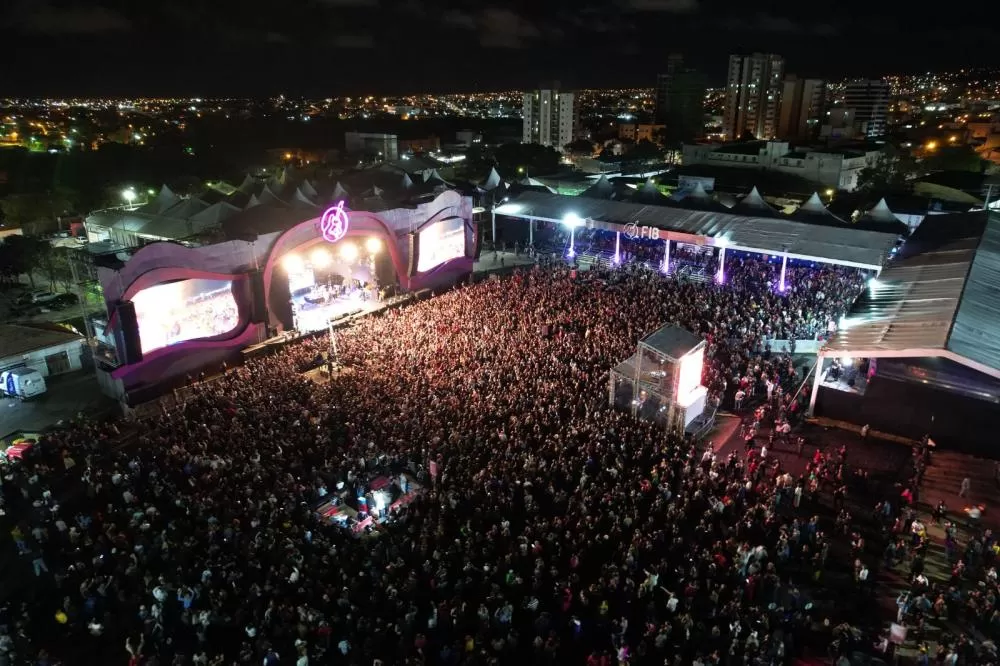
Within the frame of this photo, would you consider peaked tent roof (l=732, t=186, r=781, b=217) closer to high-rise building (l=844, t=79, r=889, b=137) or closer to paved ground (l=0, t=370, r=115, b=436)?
paved ground (l=0, t=370, r=115, b=436)

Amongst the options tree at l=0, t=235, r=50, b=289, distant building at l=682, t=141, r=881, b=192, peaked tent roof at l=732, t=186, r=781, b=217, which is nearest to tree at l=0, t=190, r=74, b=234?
tree at l=0, t=235, r=50, b=289

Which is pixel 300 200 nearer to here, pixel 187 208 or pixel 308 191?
pixel 308 191

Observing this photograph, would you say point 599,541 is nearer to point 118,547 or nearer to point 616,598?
point 616,598

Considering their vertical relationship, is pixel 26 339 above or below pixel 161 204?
below

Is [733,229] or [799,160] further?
[799,160]

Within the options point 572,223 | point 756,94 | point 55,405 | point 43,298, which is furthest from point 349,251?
point 756,94

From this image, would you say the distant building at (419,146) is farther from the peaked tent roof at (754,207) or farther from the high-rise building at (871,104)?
the high-rise building at (871,104)
